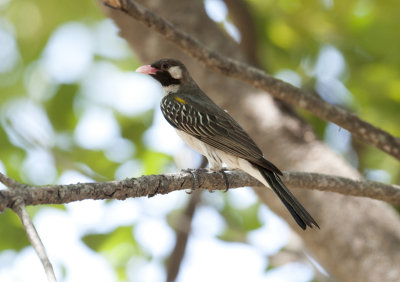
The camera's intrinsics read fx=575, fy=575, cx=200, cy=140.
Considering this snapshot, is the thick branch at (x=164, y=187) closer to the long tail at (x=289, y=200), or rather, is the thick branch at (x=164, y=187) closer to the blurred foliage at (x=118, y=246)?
the long tail at (x=289, y=200)

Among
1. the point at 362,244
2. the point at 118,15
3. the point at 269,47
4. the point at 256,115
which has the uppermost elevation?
the point at 269,47

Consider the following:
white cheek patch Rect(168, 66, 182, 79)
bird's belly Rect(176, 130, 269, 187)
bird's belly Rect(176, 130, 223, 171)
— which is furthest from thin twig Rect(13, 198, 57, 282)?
white cheek patch Rect(168, 66, 182, 79)

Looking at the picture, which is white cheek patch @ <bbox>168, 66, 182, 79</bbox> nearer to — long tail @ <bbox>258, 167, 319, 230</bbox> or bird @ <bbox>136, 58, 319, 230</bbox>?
bird @ <bbox>136, 58, 319, 230</bbox>

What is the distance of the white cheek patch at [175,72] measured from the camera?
5.81 m

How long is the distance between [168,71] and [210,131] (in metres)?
1.13

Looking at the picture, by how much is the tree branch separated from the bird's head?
1256 millimetres

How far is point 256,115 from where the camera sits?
578 centimetres

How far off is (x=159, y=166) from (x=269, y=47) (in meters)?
2.04

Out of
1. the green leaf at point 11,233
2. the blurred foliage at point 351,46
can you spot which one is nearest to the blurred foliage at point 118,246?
the green leaf at point 11,233

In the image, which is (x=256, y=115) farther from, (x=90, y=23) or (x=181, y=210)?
(x=90, y=23)

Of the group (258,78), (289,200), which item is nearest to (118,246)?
(258,78)

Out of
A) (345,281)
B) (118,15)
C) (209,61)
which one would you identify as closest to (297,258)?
(345,281)

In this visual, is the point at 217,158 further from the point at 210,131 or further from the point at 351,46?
the point at 351,46

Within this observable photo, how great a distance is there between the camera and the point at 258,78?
15.2ft
